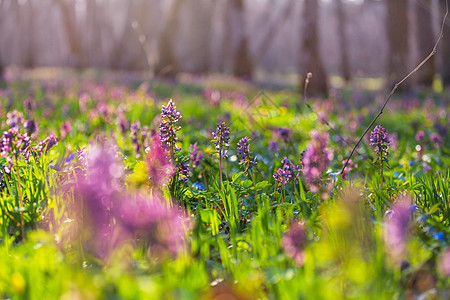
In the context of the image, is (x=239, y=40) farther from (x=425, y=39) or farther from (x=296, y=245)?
(x=296, y=245)

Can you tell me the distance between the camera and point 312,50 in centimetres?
1212

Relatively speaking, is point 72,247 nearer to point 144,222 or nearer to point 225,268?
point 144,222

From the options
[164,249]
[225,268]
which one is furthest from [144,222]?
[225,268]

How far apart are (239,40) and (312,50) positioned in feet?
28.5

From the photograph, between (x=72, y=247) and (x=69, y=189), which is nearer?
(x=72, y=247)

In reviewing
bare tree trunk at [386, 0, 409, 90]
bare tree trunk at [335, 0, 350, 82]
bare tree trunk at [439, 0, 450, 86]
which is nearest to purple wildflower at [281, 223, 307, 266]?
bare tree trunk at [386, 0, 409, 90]

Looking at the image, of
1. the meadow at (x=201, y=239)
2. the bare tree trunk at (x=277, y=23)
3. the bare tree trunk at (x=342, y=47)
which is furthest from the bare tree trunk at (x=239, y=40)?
the meadow at (x=201, y=239)

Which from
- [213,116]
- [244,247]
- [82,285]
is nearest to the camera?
[82,285]

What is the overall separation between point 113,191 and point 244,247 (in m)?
0.66

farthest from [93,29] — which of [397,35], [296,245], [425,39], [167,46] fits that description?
[296,245]

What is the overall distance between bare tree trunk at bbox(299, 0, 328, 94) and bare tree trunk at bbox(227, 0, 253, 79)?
25.1 ft

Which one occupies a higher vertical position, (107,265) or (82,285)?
(82,285)

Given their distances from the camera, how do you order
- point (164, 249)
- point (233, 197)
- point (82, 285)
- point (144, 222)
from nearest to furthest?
point (82, 285)
point (144, 222)
point (164, 249)
point (233, 197)

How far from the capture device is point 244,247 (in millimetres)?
2025
